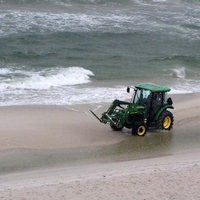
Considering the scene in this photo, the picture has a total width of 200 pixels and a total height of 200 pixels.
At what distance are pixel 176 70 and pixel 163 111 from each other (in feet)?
35.4

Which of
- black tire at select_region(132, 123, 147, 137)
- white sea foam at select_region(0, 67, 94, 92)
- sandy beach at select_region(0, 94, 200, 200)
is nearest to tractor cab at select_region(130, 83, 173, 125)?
black tire at select_region(132, 123, 147, 137)

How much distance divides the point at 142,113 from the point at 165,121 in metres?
1.02

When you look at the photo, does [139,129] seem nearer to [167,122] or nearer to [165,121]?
[165,121]

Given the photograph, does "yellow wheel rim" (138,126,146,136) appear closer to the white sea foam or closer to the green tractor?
the green tractor

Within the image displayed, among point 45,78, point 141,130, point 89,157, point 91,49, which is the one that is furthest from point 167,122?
point 91,49

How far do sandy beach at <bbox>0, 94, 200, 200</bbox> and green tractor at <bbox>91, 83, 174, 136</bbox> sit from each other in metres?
0.33

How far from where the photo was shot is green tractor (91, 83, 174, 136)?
19.1m

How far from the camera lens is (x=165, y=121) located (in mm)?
19906

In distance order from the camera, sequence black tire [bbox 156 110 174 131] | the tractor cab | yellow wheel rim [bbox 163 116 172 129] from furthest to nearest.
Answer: yellow wheel rim [bbox 163 116 172 129] → black tire [bbox 156 110 174 131] → the tractor cab

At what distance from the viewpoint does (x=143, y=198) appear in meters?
13.2

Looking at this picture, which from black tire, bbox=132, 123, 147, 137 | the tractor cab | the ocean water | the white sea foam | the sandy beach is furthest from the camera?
the white sea foam

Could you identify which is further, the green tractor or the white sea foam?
the white sea foam

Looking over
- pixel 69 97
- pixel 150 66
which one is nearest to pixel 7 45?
pixel 150 66

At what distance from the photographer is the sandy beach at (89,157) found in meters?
13.7
